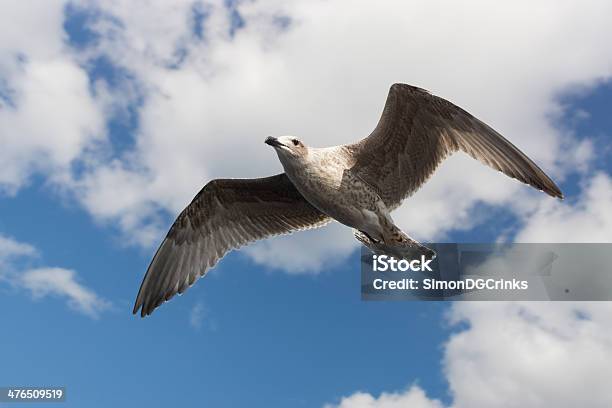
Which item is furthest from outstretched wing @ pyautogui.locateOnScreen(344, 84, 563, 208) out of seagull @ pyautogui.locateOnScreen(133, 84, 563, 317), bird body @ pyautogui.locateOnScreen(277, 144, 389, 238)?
bird body @ pyautogui.locateOnScreen(277, 144, 389, 238)

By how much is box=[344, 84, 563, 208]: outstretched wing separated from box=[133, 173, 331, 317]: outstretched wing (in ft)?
5.33

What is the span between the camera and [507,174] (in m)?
10.1

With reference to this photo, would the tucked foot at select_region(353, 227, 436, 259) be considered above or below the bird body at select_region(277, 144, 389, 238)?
below

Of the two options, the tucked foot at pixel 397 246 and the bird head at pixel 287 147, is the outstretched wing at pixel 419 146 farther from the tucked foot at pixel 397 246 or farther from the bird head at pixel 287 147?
the bird head at pixel 287 147

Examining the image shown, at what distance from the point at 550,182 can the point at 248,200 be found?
491cm

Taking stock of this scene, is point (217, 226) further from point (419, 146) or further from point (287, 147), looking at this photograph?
point (419, 146)

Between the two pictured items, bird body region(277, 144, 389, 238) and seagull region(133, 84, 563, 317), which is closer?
bird body region(277, 144, 389, 238)

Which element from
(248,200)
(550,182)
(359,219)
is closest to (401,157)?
(359,219)

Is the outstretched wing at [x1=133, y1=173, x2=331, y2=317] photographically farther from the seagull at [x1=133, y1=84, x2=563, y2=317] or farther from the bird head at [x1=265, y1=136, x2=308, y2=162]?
the bird head at [x1=265, y1=136, x2=308, y2=162]

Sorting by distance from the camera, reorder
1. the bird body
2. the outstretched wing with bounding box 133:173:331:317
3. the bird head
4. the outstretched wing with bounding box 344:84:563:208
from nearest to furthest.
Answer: the bird head < the bird body < the outstretched wing with bounding box 344:84:563:208 < the outstretched wing with bounding box 133:173:331:317

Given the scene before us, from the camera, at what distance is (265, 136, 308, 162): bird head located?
949 centimetres

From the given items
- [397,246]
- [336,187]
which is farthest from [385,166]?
[397,246]

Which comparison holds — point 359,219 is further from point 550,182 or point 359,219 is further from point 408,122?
point 550,182

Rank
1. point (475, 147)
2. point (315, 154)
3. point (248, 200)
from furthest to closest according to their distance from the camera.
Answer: point (248, 200), point (475, 147), point (315, 154)
